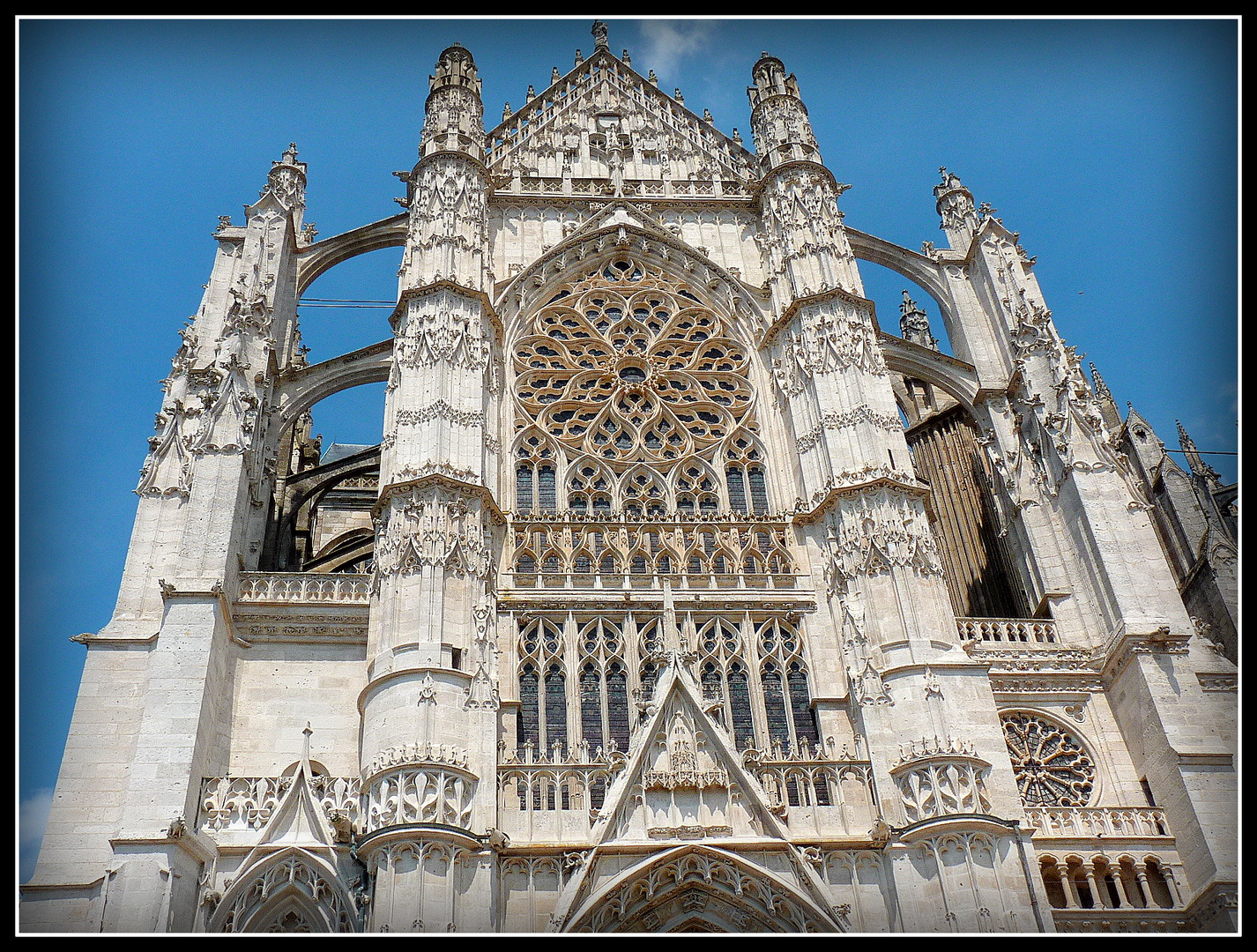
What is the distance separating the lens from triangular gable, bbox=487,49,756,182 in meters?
26.2

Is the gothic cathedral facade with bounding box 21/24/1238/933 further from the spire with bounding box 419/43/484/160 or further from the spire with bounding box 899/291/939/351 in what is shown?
the spire with bounding box 899/291/939/351

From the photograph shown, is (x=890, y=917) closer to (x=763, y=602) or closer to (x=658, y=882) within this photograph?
(x=658, y=882)

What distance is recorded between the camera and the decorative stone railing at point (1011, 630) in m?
18.9

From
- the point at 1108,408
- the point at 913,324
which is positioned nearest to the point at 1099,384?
the point at 1108,408

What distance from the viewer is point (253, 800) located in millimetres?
15438

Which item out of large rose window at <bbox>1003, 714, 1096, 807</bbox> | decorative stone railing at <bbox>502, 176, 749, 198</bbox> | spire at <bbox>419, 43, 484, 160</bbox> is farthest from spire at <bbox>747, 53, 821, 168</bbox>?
large rose window at <bbox>1003, 714, 1096, 807</bbox>

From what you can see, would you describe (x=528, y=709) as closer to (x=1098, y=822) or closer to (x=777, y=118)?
(x=1098, y=822)

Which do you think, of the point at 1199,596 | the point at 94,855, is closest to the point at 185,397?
the point at 94,855

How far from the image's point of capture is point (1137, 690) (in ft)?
56.8

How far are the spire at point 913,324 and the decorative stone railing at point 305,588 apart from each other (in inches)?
845

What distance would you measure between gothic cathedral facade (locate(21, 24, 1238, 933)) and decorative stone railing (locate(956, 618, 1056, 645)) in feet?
0.28

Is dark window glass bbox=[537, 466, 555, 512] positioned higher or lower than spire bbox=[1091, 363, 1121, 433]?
lower

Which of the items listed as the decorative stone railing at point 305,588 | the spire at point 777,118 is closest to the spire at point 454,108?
the spire at point 777,118

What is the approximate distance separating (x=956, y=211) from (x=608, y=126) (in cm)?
797
